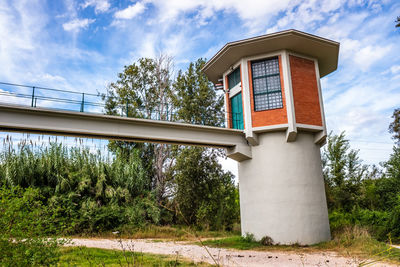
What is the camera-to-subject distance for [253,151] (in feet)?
49.5

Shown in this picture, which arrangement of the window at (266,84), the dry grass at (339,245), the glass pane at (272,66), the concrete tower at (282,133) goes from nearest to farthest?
the dry grass at (339,245) < the concrete tower at (282,133) < the window at (266,84) < the glass pane at (272,66)

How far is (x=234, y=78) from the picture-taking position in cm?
1677

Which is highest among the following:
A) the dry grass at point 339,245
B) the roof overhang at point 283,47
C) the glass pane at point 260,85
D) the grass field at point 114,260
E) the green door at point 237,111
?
the roof overhang at point 283,47

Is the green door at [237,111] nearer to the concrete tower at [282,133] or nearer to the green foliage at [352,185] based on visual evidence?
the concrete tower at [282,133]

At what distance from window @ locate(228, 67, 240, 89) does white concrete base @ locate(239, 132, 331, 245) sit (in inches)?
138

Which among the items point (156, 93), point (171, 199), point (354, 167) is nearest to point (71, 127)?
point (171, 199)

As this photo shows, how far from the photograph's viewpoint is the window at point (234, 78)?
53.6ft

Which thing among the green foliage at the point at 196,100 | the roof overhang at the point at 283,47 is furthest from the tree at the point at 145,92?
the roof overhang at the point at 283,47

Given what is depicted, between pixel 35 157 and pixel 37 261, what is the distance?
1746 centimetres

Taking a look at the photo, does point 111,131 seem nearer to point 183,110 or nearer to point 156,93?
point 183,110

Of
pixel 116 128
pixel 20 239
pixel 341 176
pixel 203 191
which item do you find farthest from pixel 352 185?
pixel 20 239

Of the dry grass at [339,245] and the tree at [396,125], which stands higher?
the tree at [396,125]

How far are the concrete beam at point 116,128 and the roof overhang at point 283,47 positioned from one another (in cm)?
385

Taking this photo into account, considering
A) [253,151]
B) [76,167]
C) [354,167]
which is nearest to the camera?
[253,151]
